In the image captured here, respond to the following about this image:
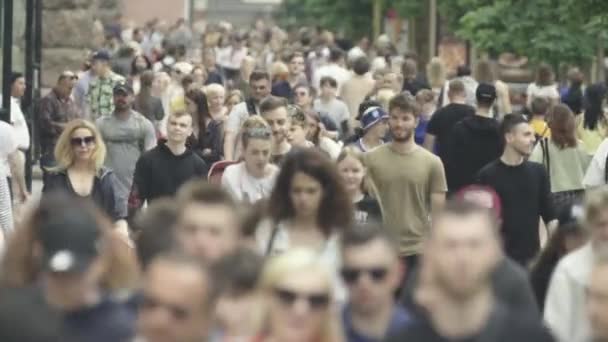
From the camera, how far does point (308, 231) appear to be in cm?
1098

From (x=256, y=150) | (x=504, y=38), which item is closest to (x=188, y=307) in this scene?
(x=256, y=150)

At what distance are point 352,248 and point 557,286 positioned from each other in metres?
1.54

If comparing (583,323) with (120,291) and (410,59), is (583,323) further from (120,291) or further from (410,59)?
(410,59)

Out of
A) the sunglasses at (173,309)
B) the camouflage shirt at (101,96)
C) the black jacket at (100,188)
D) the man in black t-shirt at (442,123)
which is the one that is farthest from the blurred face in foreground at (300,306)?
the camouflage shirt at (101,96)

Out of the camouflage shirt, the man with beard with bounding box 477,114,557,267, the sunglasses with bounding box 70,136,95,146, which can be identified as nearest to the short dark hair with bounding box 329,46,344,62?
the camouflage shirt

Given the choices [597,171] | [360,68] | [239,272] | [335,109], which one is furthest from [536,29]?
[239,272]

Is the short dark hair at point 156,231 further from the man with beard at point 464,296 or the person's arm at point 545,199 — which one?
the person's arm at point 545,199

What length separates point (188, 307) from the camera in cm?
702

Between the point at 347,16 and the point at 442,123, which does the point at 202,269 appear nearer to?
the point at 442,123

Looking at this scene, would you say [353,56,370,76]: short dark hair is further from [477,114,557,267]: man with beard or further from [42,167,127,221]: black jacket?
[42,167,127,221]: black jacket

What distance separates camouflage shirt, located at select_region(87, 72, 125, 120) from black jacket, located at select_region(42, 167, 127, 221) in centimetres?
872

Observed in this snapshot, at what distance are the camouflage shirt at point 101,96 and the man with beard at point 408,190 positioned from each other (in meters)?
9.26

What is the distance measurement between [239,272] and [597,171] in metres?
8.76

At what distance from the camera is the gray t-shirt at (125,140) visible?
18812 mm
